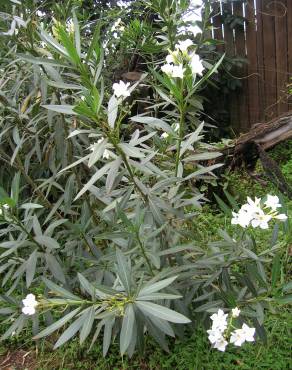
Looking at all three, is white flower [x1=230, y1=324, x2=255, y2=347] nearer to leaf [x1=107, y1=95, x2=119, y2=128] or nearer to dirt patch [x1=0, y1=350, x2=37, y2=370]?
leaf [x1=107, y1=95, x2=119, y2=128]

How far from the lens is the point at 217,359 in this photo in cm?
221

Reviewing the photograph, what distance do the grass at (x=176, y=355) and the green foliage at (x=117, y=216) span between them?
36 cm

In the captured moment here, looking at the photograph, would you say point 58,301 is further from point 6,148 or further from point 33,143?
point 6,148

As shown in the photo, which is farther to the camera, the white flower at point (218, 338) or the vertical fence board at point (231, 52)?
the vertical fence board at point (231, 52)

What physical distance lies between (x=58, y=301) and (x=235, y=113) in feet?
14.9

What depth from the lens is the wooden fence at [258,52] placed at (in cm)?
511

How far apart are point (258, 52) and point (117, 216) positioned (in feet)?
13.6

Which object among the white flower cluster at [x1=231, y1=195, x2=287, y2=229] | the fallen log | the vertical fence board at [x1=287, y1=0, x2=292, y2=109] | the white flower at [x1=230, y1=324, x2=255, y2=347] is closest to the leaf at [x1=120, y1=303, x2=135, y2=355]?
the white flower at [x1=230, y1=324, x2=255, y2=347]

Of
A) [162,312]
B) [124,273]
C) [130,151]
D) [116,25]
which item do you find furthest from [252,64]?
[162,312]

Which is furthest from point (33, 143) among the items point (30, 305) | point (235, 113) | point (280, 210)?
point (235, 113)

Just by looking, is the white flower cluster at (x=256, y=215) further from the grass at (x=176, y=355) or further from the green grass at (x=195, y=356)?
the green grass at (x=195, y=356)

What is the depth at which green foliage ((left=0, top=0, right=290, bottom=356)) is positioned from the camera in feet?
4.55

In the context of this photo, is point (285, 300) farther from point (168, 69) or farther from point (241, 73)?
point (241, 73)

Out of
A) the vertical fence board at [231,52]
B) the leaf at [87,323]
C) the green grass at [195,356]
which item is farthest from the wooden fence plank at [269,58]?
the leaf at [87,323]
